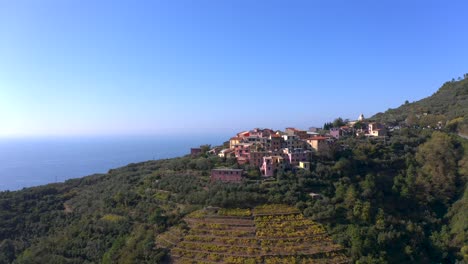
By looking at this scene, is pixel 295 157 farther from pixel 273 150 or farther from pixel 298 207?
pixel 298 207

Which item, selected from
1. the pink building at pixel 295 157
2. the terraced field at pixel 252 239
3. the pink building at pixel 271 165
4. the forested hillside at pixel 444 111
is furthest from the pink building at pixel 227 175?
the forested hillside at pixel 444 111

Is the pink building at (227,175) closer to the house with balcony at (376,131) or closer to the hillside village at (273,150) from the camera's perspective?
the hillside village at (273,150)

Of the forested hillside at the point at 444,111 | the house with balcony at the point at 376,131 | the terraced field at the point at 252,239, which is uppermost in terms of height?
the forested hillside at the point at 444,111

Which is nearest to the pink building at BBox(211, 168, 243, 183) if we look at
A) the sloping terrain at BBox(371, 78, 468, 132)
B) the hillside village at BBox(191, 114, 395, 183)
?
the hillside village at BBox(191, 114, 395, 183)

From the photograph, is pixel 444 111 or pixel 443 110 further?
pixel 443 110

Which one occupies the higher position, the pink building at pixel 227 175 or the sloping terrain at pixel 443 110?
the sloping terrain at pixel 443 110

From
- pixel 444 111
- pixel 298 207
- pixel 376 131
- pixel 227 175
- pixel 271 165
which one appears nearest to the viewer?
pixel 298 207

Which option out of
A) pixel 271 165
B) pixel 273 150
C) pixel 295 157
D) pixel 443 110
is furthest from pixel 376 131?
pixel 443 110

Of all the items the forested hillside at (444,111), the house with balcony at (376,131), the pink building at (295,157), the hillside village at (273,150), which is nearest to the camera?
the hillside village at (273,150)

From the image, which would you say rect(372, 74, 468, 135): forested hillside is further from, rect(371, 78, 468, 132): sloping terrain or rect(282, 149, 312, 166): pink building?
rect(282, 149, 312, 166): pink building
